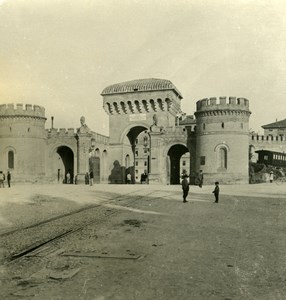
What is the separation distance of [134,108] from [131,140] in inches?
195

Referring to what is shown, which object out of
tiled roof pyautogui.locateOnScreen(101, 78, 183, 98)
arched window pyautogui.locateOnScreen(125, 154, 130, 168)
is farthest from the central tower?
arched window pyautogui.locateOnScreen(125, 154, 130, 168)

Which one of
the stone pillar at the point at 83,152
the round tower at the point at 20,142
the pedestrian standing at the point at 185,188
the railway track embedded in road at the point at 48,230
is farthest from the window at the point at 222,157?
the railway track embedded in road at the point at 48,230

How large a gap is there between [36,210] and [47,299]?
953 cm

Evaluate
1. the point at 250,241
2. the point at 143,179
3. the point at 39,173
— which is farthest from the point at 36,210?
the point at 143,179

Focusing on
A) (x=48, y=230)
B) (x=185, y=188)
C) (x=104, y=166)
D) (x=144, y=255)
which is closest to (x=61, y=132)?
(x=104, y=166)

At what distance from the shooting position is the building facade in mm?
32312

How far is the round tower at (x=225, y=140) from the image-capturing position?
3206 cm

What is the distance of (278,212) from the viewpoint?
13883mm

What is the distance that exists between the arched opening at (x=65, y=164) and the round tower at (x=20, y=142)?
3.21 m

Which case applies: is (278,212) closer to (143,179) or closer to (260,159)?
(143,179)

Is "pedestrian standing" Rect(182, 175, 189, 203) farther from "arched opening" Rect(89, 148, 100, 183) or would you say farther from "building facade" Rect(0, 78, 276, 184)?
"arched opening" Rect(89, 148, 100, 183)

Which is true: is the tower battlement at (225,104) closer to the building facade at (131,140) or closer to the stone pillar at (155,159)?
the building facade at (131,140)

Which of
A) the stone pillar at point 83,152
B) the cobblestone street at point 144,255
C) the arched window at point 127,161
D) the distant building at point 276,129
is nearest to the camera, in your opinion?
the cobblestone street at point 144,255

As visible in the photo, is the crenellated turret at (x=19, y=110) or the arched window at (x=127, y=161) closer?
the crenellated turret at (x=19, y=110)
